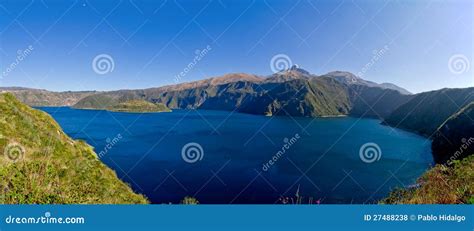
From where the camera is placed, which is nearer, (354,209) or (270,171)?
(354,209)

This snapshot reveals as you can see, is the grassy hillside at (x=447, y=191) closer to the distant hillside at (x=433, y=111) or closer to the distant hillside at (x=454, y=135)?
the distant hillside at (x=454, y=135)

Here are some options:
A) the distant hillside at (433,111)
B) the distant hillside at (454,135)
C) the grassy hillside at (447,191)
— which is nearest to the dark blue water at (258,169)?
the distant hillside at (454,135)

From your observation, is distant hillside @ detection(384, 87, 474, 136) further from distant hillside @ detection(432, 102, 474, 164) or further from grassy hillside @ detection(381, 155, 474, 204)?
grassy hillside @ detection(381, 155, 474, 204)

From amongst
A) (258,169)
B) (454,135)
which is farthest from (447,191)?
(454,135)

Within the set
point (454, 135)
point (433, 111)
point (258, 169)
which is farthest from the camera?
point (433, 111)

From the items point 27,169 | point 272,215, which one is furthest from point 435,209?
point 27,169

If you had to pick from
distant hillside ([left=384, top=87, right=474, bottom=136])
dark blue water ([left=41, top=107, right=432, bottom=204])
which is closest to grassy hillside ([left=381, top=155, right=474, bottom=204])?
dark blue water ([left=41, top=107, right=432, bottom=204])

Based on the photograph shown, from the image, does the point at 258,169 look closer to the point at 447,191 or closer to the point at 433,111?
the point at 447,191

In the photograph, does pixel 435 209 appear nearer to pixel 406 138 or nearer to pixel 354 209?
pixel 354 209
